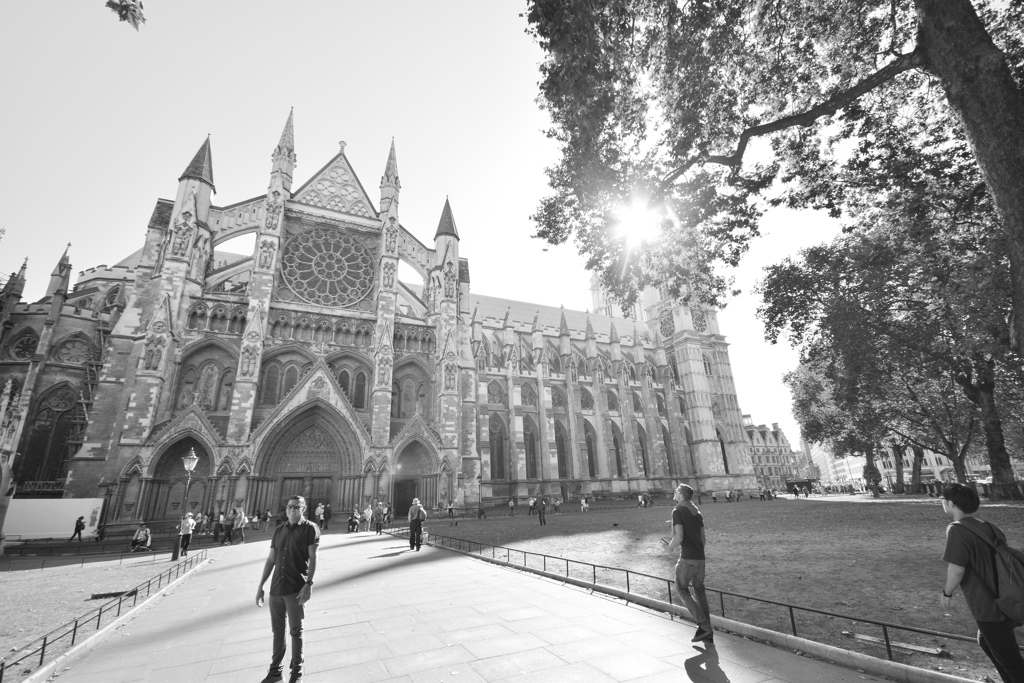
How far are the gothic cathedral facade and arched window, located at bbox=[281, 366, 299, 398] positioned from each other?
0.30 meters

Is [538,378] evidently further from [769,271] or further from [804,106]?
[804,106]

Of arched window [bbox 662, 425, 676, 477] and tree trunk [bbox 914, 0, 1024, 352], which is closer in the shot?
tree trunk [bbox 914, 0, 1024, 352]

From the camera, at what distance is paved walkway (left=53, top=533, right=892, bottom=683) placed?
13.3ft

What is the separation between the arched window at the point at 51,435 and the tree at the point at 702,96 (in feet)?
106

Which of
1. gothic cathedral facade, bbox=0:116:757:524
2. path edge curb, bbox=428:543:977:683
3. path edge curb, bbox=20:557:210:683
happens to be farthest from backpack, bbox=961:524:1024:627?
gothic cathedral facade, bbox=0:116:757:524

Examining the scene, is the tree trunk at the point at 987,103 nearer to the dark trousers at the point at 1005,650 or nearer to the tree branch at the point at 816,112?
the tree branch at the point at 816,112

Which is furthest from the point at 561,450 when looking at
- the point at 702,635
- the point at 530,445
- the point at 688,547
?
the point at 702,635

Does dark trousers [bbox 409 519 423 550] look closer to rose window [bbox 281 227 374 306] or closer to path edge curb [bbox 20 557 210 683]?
path edge curb [bbox 20 557 210 683]

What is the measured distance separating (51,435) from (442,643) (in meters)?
34.3

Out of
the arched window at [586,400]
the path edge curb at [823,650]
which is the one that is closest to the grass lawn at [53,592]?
the path edge curb at [823,650]

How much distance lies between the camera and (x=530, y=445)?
136ft

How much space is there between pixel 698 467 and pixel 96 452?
47339 millimetres

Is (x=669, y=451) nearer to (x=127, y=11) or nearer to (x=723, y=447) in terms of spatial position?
(x=723, y=447)

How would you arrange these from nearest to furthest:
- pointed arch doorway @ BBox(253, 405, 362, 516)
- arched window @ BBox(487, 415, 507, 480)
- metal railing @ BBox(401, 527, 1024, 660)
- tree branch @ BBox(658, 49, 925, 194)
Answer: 1. metal railing @ BBox(401, 527, 1024, 660)
2. tree branch @ BBox(658, 49, 925, 194)
3. pointed arch doorway @ BBox(253, 405, 362, 516)
4. arched window @ BBox(487, 415, 507, 480)
